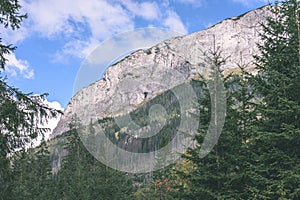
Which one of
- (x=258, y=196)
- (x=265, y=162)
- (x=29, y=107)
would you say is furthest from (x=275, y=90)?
(x=29, y=107)

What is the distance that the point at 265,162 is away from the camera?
1314 cm

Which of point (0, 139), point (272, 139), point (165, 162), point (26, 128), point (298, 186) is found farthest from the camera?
point (165, 162)

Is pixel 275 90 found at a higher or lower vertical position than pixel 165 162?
lower

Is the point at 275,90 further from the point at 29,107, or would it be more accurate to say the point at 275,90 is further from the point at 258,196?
the point at 29,107

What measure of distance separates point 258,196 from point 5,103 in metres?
8.80

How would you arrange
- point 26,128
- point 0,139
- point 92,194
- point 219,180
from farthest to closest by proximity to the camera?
point 92,194, point 219,180, point 26,128, point 0,139

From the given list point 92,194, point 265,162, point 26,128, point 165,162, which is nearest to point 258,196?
point 265,162

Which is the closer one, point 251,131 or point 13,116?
point 13,116

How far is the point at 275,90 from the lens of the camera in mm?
13016

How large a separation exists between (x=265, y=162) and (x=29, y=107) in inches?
328

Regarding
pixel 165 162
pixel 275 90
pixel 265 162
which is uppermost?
pixel 165 162

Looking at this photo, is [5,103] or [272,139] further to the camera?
[272,139]

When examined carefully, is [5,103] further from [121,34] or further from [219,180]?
[121,34]

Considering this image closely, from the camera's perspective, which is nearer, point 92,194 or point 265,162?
point 265,162
